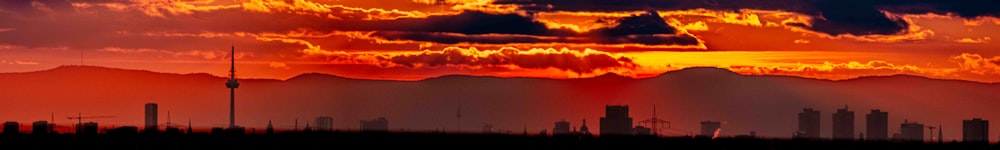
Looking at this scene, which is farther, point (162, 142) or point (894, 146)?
point (162, 142)

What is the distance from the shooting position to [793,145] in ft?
619

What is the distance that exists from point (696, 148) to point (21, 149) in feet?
186

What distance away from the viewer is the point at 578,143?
7712 inches

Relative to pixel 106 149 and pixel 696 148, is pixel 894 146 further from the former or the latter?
pixel 106 149

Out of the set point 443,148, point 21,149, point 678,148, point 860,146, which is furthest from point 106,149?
point 860,146

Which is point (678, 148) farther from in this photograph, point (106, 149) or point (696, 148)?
point (106, 149)

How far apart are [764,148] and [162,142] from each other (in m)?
52.9

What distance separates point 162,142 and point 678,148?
149 ft

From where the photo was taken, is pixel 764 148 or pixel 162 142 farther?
pixel 162 142

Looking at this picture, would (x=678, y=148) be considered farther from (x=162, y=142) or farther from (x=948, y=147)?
(x=162, y=142)

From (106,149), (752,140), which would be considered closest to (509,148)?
(752,140)

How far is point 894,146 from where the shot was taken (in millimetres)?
187625

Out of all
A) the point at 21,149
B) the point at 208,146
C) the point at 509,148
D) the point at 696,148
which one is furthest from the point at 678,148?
the point at 21,149

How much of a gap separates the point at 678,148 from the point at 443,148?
19.8m
